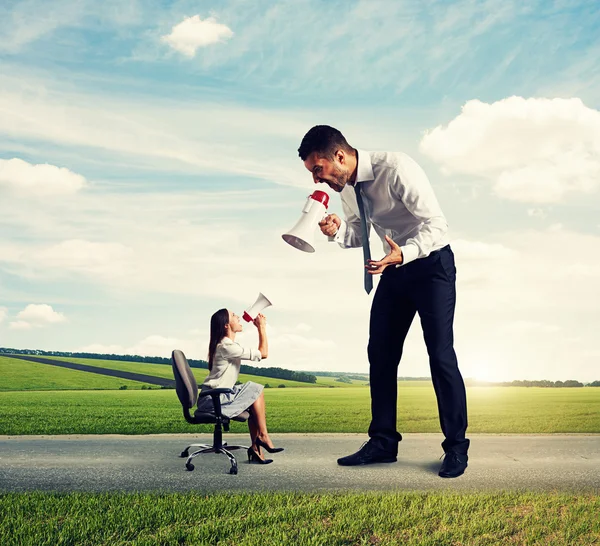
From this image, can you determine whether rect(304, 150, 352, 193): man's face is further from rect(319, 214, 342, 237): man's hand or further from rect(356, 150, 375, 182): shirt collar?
rect(319, 214, 342, 237): man's hand

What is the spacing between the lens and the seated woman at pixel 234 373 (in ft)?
19.4

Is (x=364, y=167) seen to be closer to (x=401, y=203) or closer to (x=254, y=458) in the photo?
(x=401, y=203)

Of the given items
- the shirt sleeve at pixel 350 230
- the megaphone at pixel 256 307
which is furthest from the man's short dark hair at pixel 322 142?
the megaphone at pixel 256 307

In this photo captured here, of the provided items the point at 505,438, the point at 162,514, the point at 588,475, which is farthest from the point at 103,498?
the point at 505,438

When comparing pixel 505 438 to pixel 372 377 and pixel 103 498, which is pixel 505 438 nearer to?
pixel 372 377

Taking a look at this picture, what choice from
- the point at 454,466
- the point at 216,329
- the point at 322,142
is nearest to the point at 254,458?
the point at 216,329

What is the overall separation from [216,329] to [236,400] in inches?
27.2

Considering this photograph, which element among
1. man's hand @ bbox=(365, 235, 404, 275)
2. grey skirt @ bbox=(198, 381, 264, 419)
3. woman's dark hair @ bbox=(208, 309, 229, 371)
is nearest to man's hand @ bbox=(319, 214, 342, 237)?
man's hand @ bbox=(365, 235, 404, 275)

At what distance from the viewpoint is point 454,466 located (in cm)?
509

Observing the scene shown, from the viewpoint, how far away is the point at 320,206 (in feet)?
16.5

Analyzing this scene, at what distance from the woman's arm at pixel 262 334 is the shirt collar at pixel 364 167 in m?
1.74

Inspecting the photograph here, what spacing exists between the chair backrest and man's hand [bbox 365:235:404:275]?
93.1 inches

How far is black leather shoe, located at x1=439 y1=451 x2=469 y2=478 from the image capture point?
509 cm

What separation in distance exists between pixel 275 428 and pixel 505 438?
14.2 ft
